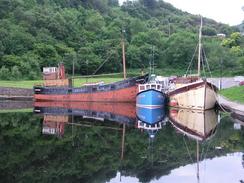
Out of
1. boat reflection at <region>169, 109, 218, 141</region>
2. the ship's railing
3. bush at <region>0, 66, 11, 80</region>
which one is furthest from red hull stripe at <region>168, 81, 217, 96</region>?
bush at <region>0, 66, 11, 80</region>

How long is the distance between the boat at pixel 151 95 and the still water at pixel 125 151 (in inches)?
417

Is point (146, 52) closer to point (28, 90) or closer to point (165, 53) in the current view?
point (165, 53)

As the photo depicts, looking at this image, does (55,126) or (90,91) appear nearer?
(55,126)

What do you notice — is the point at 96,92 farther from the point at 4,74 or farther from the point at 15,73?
the point at 15,73

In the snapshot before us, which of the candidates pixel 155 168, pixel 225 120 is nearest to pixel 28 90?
pixel 225 120

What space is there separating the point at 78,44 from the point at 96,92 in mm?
67308

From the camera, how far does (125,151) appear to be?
22.8 m

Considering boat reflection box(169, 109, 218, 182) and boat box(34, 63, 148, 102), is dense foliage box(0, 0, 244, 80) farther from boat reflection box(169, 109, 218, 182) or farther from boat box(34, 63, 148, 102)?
boat reflection box(169, 109, 218, 182)

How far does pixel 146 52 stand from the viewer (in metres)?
124

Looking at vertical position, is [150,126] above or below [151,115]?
above

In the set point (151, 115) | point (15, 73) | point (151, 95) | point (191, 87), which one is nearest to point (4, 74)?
point (15, 73)

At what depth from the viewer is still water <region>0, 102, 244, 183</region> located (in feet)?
56.0

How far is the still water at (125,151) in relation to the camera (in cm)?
1708

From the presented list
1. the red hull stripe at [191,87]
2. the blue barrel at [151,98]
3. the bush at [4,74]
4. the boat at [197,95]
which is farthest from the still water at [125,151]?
the bush at [4,74]
